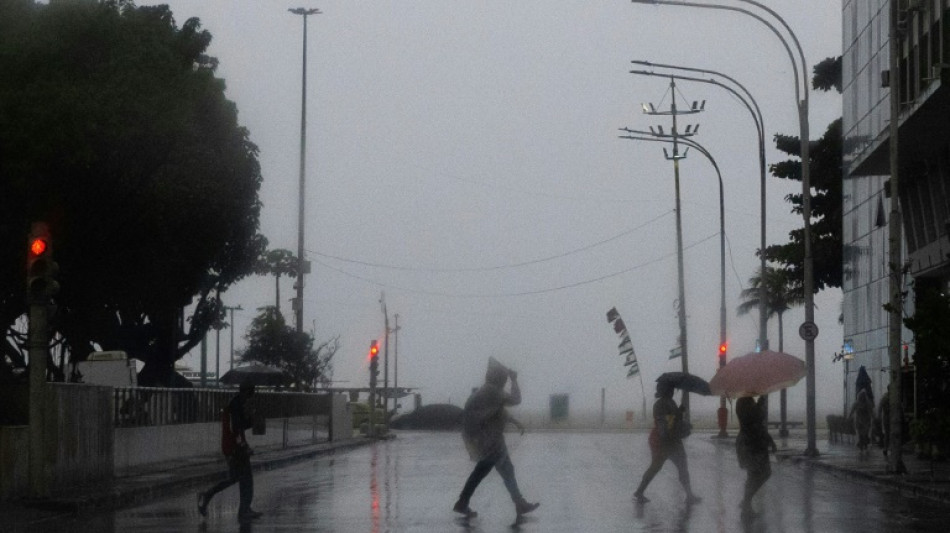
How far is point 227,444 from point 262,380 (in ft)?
121

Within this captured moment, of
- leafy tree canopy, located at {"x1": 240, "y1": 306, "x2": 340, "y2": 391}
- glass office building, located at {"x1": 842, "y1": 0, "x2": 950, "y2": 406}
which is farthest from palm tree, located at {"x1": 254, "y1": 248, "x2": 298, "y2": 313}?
glass office building, located at {"x1": 842, "y1": 0, "x2": 950, "y2": 406}

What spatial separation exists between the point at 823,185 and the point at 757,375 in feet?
141

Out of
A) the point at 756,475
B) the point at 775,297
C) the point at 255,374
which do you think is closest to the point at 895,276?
the point at 756,475

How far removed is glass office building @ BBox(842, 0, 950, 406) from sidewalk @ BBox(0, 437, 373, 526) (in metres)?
13.3

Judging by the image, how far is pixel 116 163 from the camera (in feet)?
123

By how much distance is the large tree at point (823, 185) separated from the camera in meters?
62.0

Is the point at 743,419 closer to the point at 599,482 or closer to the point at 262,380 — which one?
the point at 599,482

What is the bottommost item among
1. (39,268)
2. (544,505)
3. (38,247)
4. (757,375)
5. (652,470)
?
(544,505)

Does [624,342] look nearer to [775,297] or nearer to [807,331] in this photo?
[775,297]

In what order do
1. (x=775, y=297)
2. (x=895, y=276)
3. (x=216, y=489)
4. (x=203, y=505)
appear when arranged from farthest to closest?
(x=775, y=297), (x=895, y=276), (x=203, y=505), (x=216, y=489)

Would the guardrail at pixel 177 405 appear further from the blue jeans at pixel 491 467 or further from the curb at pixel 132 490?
the blue jeans at pixel 491 467

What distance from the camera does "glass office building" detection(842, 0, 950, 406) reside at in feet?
111

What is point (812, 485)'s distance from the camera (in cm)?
2783

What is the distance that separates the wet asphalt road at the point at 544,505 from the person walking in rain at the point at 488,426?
0.53m
